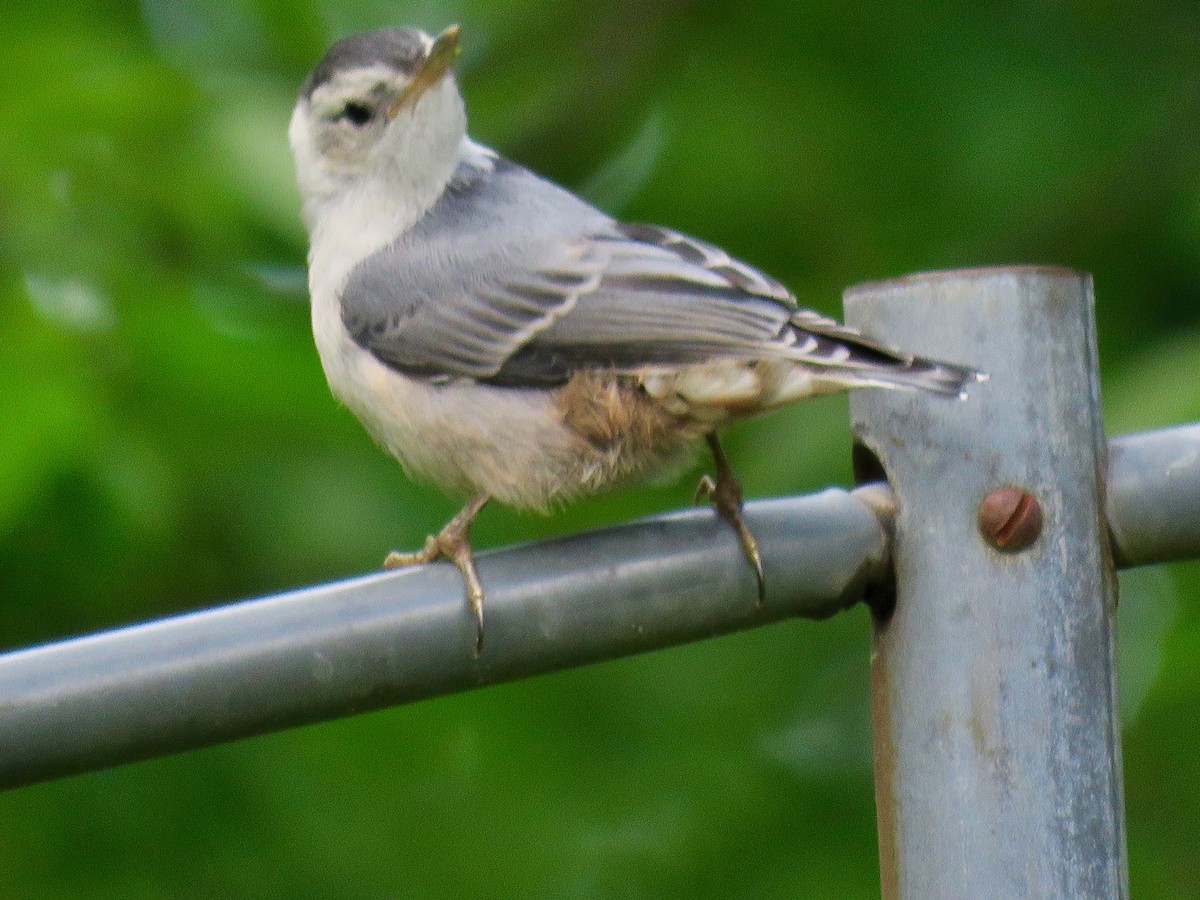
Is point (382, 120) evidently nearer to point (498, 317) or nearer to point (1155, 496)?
point (498, 317)

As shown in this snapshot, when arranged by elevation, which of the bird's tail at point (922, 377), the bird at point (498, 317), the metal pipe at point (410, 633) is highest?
the bird at point (498, 317)

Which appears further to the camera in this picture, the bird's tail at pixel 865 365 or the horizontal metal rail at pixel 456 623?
the bird's tail at pixel 865 365

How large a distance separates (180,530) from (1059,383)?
1.68 meters

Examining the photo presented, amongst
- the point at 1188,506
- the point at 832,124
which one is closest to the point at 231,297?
the point at 832,124

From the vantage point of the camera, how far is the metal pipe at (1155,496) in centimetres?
159

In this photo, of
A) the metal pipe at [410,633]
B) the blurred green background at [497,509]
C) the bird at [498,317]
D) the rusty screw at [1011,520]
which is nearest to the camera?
the metal pipe at [410,633]

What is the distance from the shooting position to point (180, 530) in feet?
9.46

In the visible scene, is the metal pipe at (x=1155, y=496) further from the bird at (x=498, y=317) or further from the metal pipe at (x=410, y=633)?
the bird at (x=498, y=317)

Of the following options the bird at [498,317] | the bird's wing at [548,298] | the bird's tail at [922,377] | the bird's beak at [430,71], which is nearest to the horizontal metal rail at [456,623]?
the bird's tail at [922,377]

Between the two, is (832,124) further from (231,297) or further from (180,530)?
(180,530)

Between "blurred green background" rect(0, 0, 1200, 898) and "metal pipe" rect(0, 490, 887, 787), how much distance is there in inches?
38.6

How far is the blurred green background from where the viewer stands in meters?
2.60

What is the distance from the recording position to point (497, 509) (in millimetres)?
3057

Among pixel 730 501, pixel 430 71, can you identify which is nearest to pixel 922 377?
pixel 730 501
